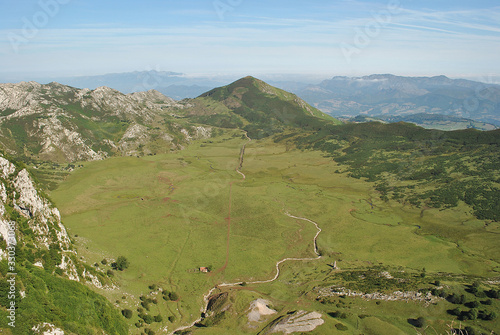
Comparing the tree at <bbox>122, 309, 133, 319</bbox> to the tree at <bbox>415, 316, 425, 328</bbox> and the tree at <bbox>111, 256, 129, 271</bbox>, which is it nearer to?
the tree at <bbox>111, 256, 129, 271</bbox>

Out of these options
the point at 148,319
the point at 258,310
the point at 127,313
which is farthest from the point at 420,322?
the point at 127,313

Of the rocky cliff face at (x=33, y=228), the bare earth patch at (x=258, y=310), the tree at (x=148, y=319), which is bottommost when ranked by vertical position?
the tree at (x=148, y=319)

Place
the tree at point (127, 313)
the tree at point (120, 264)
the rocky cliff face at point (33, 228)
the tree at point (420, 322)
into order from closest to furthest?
the tree at point (420, 322), the rocky cliff face at point (33, 228), the tree at point (127, 313), the tree at point (120, 264)

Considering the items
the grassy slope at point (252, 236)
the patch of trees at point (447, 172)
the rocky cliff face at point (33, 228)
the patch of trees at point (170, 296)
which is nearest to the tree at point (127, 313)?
the grassy slope at point (252, 236)

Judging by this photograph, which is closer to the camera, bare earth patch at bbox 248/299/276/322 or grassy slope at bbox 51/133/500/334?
bare earth patch at bbox 248/299/276/322

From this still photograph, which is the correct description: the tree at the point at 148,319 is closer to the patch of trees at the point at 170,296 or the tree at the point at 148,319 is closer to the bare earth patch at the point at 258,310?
the patch of trees at the point at 170,296

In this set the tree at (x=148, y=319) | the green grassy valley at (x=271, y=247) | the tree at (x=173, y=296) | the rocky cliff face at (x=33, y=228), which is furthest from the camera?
the tree at (x=173, y=296)

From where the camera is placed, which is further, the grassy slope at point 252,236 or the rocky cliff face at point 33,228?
the grassy slope at point 252,236

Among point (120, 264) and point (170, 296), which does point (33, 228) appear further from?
point (170, 296)

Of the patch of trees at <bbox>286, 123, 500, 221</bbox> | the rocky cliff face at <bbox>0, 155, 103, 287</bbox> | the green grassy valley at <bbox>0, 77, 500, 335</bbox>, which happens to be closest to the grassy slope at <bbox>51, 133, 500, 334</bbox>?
the green grassy valley at <bbox>0, 77, 500, 335</bbox>
